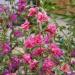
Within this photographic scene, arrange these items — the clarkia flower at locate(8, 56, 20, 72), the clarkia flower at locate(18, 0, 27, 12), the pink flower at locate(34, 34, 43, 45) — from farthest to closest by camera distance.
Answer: the clarkia flower at locate(18, 0, 27, 12), the clarkia flower at locate(8, 56, 20, 72), the pink flower at locate(34, 34, 43, 45)

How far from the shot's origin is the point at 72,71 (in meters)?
2.23

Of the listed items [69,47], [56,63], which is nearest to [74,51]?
[69,47]

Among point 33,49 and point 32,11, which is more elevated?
point 32,11

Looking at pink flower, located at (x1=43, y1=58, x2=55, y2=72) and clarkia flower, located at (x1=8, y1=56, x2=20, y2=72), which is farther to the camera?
clarkia flower, located at (x1=8, y1=56, x2=20, y2=72)

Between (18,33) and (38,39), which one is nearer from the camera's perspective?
(38,39)

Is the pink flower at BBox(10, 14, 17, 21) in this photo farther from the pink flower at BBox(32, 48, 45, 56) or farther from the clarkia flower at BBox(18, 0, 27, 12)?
the pink flower at BBox(32, 48, 45, 56)

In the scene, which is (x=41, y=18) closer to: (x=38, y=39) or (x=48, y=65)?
(x=38, y=39)

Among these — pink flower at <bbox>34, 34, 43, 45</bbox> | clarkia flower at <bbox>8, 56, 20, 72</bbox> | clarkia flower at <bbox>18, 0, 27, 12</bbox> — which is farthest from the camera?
clarkia flower at <bbox>18, 0, 27, 12</bbox>

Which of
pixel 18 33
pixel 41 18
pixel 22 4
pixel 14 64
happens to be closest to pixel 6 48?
pixel 14 64

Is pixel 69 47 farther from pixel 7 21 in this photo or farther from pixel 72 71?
pixel 7 21

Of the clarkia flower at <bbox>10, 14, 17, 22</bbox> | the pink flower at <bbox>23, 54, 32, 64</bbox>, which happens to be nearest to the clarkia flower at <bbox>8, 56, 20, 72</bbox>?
the pink flower at <bbox>23, 54, 32, 64</bbox>

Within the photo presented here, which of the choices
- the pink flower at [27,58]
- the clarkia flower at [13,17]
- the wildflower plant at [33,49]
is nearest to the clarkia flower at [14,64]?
the wildflower plant at [33,49]

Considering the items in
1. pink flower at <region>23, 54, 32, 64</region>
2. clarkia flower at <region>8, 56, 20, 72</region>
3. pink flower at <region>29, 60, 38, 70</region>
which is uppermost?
pink flower at <region>23, 54, 32, 64</region>

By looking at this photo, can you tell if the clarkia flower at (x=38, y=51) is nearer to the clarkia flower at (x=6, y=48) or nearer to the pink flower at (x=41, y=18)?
the pink flower at (x=41, y=18)
